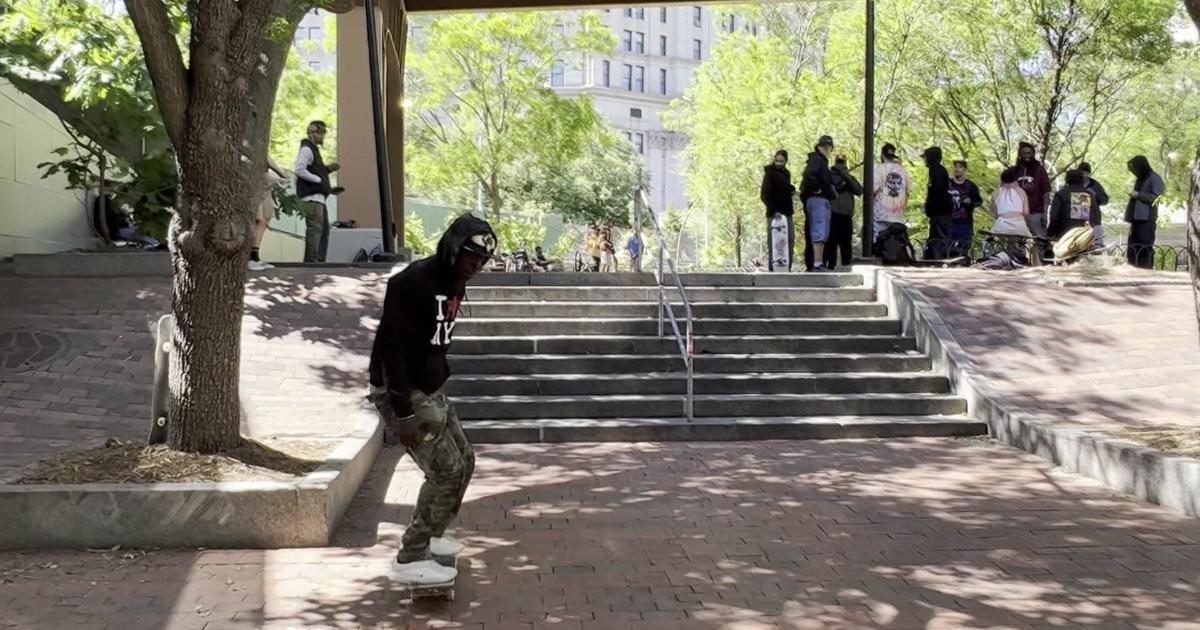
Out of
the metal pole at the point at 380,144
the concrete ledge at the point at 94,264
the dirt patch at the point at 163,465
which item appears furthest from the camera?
the metal pole at the point at 380,144

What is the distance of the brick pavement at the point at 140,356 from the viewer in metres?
7.39

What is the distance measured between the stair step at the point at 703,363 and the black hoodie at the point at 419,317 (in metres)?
5.15

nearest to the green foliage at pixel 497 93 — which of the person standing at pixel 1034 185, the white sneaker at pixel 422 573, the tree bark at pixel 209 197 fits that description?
the person standing at pixel 1034 185

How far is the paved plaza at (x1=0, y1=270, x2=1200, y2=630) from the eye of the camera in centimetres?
438

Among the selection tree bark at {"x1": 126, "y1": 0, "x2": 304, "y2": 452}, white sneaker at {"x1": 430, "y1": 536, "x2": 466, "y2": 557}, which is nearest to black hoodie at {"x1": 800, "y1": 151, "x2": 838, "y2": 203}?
tree bark at {"x1": 126, "y1": 0, "x2": 304, "y2": 452}

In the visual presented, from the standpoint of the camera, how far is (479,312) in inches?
411

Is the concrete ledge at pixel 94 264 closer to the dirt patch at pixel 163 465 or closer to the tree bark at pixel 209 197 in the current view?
A: the dirt patch at pixel 163 465

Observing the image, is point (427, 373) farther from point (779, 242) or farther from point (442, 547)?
point (779, 242)

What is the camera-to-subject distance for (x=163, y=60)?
→ 5672 mm

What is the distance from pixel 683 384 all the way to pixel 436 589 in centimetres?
510

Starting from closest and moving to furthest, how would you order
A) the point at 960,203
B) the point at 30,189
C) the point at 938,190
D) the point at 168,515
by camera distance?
the point at 168,515 → the point at 30,189 → the point at 938,190 → the point at 960,203

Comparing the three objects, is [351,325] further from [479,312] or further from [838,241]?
[838,241]

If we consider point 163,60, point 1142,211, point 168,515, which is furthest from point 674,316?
point 1142,211

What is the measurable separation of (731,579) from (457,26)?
85.2 feet
